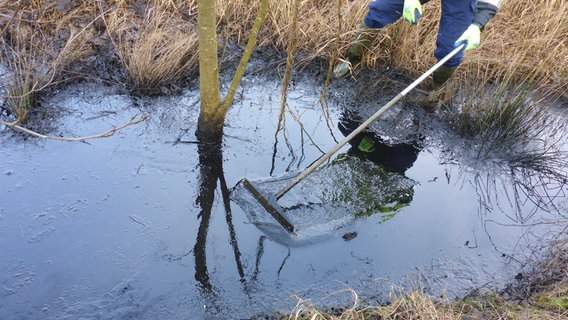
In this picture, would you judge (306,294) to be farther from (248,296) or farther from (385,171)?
(385,171)

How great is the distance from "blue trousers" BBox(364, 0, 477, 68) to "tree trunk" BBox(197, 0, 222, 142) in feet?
5.19

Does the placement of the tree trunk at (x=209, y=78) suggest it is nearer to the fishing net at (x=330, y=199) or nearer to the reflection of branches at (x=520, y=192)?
the fishing net at (x=330, y=199)

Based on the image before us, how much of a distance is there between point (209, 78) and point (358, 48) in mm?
1744

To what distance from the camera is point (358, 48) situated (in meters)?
4.39

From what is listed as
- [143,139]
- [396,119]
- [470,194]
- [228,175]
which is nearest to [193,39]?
[143,139]

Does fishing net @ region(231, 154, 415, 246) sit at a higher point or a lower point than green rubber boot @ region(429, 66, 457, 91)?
lower

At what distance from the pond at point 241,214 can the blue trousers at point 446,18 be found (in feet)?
2.21

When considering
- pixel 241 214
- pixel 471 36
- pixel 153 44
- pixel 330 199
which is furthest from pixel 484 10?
pixel 153 44

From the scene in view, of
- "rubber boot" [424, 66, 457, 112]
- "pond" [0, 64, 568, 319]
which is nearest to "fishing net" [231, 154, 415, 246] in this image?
"pond" [0, 64, 568, 319]

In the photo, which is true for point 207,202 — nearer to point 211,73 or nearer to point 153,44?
point 211,73

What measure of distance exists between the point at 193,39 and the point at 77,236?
219 cm

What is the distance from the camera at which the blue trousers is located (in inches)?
141

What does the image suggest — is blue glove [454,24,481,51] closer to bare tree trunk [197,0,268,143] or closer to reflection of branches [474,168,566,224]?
reflection of branches [474,168,566,224]

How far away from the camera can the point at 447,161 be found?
381 cm
